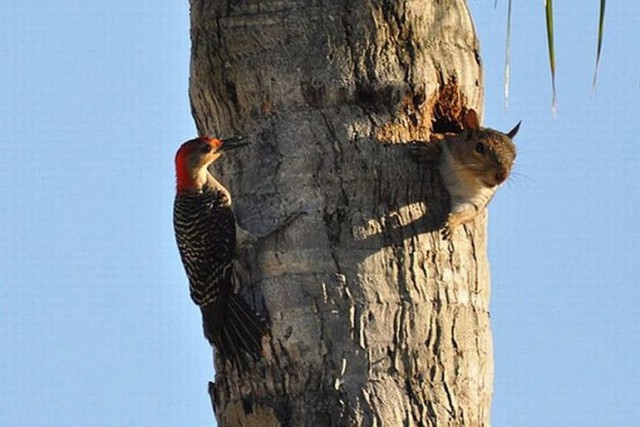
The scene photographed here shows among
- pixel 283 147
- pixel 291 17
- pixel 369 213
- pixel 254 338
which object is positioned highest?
pixel 291 17

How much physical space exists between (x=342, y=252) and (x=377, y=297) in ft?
0.79

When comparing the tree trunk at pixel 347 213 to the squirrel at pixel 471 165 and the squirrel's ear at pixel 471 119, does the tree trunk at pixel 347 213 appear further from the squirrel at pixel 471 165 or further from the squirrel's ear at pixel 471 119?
the squirrel's ear at pixel 471 119

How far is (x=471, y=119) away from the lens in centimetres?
637

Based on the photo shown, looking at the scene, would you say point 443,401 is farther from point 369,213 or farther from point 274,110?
point 274,110

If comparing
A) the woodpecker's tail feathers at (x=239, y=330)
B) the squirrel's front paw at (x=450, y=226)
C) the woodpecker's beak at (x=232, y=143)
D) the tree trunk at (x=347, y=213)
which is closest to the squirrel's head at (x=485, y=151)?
the tree trunk at (x=347, y=213)

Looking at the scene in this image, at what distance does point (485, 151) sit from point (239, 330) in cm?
173

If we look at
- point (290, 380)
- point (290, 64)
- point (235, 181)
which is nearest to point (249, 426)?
point (290, 380)

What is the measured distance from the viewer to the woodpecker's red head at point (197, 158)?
5.99m

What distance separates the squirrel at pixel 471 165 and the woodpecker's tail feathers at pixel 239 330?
91 centimetres

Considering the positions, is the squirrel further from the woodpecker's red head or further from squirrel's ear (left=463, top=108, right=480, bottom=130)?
the woodpecker's red head

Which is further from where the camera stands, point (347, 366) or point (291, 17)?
point (291, 17)

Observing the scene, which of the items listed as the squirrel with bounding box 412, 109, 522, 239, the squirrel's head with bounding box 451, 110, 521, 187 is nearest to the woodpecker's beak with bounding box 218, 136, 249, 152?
the squirrel with bounding box 412, 109, 522, 239

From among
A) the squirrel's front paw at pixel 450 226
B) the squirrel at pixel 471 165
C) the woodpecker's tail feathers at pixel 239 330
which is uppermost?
the squirrel at pixel 471 165

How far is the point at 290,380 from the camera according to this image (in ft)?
17.8
